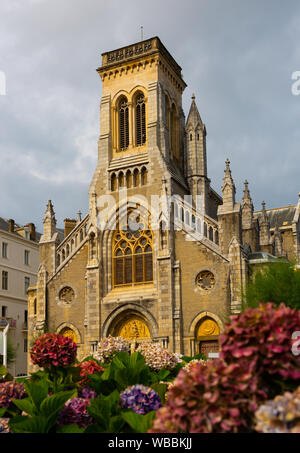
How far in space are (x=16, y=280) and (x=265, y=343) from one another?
49.2 meters

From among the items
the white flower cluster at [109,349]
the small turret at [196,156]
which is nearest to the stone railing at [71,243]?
the small turret at [196,156]

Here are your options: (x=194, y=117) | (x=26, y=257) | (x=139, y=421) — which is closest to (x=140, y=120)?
(x=194, y=117)

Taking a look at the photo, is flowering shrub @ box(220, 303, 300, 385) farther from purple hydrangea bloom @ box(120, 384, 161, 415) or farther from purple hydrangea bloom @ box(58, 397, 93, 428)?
purple hydrangea bloom @ box(58, 397, 93, 428)

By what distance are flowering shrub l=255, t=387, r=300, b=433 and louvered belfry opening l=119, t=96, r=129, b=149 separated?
32.3 metres

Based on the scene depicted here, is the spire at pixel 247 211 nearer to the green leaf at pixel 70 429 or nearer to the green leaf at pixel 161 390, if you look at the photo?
the green leaf at pixel 161 390

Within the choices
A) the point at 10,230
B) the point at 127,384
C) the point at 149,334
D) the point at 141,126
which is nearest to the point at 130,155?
the point at 141,126

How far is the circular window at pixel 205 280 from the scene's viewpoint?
95.6 feet

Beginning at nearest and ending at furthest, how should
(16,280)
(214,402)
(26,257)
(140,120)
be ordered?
1. (214,402)
2. (140,120)
3. (16,280)
4. (26,257)

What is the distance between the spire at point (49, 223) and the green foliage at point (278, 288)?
63.6 feet

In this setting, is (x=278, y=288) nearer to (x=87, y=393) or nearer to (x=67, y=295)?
(x=87, y=393)

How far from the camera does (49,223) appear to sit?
34.9 meters

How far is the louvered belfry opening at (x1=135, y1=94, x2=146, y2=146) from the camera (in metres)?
34.4

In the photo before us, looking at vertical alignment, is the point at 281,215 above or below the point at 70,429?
above
